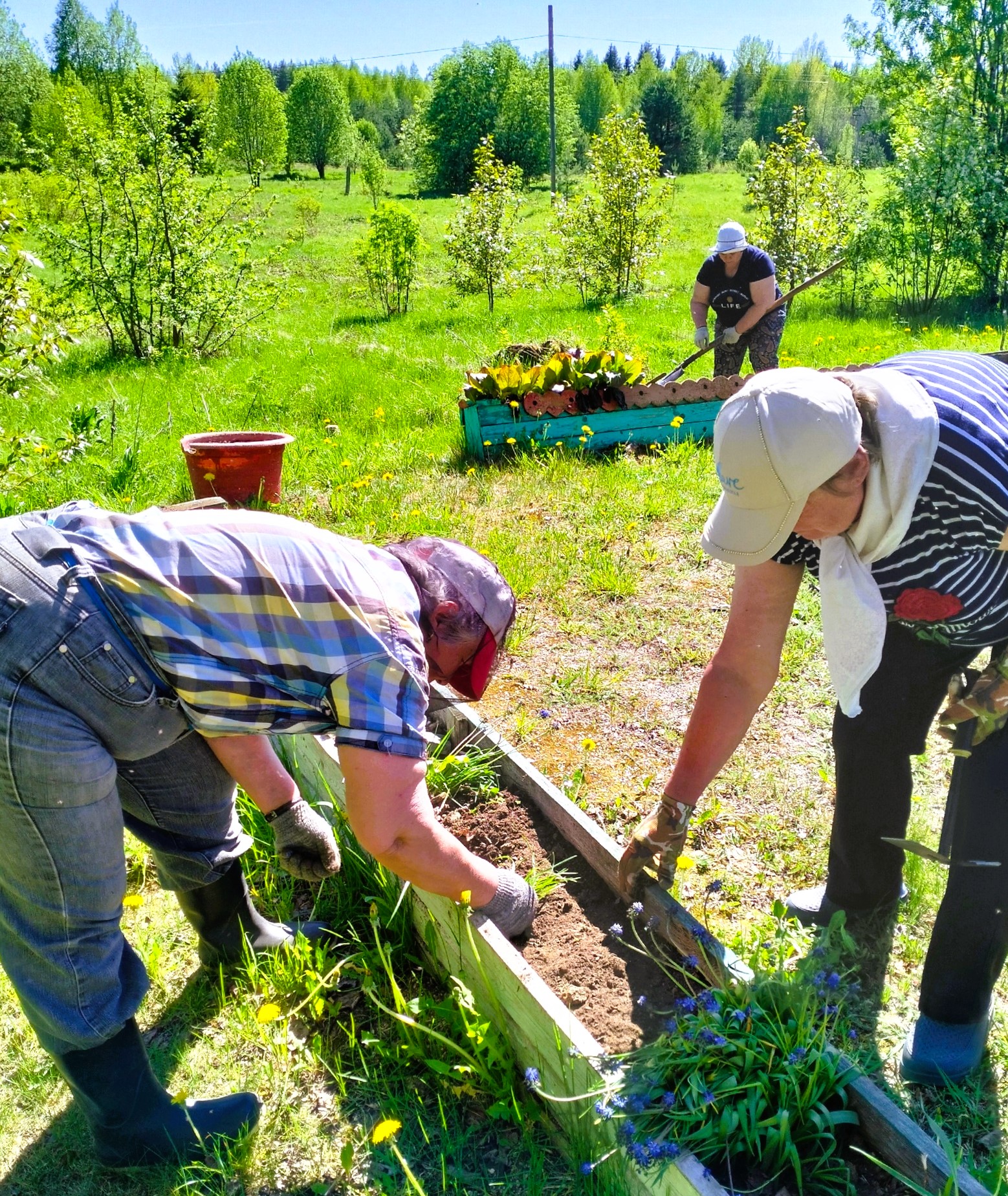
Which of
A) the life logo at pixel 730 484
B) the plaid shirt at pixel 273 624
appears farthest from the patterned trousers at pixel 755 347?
the plaid shirt at pixel 273 624

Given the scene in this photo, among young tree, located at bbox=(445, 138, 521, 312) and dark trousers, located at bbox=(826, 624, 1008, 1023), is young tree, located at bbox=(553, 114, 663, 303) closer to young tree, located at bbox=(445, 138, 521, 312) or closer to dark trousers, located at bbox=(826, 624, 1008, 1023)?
young tree, located at bbox=(445, 138, 521, 312)

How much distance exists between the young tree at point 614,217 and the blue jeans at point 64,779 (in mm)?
13782

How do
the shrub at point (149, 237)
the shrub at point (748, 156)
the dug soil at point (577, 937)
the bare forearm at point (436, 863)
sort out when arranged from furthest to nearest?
the shrub at point (748, 156) < the shrub at point (149, 237) < the dug soil at point (577, 937) < the bare forearm at point (436, 863)

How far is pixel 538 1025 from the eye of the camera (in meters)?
1.89

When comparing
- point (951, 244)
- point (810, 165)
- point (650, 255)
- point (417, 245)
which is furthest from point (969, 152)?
point (417, 245)

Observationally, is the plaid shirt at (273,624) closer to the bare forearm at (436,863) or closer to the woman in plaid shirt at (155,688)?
the woman in plaid shirt at (155,688)

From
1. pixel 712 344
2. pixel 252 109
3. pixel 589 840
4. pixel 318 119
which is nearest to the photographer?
pixel 589 840

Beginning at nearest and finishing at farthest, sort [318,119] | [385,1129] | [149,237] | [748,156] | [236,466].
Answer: [385,1129] → [236,466] → [149,237] → [748,156] → [318,119]

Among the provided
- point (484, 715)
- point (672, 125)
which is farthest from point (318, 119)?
point (484, 715)

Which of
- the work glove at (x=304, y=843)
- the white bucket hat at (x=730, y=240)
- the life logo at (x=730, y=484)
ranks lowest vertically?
the work glove at (x=304, y=843)

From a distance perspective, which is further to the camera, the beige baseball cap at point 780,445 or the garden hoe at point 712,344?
the garden hoe at point 712,344

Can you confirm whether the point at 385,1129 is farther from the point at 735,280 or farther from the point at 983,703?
the point at 735,280

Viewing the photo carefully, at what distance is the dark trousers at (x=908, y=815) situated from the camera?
1.88 metres

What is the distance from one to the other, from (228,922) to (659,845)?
3.77 feet
